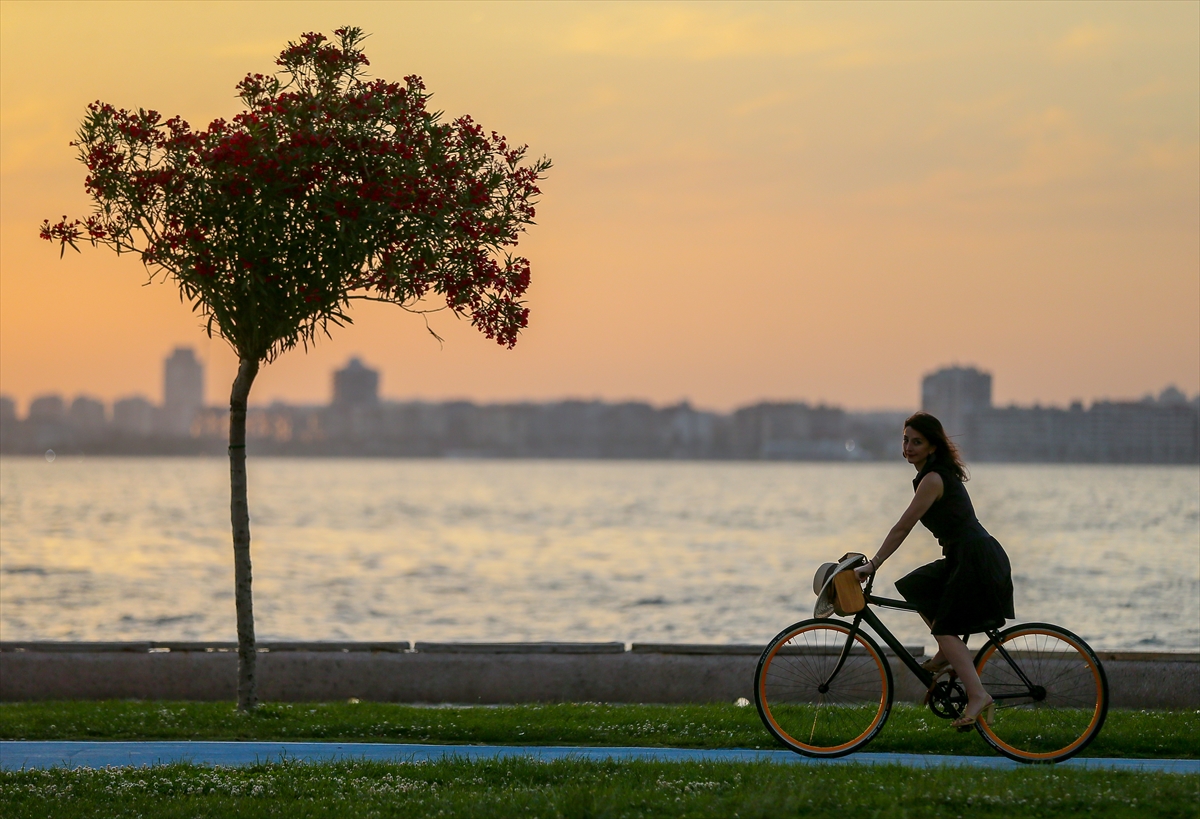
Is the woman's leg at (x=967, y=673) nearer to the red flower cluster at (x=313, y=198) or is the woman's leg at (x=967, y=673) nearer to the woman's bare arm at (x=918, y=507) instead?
the woman's bare arm at (x=918, y=507)

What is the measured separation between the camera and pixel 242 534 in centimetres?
1100

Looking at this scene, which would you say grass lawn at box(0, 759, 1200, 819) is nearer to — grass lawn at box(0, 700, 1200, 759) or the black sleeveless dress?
the black sleeveless dress

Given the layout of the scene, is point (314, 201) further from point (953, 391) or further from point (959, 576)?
point (953, 391)

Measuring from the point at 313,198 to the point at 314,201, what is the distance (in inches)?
1.2

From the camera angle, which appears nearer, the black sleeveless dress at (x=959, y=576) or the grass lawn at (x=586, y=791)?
the grass lawn at (x=586, y=791)

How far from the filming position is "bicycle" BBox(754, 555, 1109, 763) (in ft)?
26.7

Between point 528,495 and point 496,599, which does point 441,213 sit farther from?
point 528,495

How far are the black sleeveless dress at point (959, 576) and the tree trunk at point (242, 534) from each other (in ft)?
17.4

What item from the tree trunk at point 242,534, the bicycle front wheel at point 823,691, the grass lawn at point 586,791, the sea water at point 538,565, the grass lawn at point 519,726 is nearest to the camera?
the grass lawn at point 586,791

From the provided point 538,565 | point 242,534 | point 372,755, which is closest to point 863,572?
point 372,755

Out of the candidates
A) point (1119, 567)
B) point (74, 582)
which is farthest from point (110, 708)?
point (1119, 567)

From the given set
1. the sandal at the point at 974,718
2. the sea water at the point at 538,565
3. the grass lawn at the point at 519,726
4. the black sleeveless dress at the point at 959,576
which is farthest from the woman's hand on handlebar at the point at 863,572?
the sea water at the point at 538,565

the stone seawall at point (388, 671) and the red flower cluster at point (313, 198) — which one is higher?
the red flower cluster at point (313, 198)

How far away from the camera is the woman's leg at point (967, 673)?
799 centimetres
